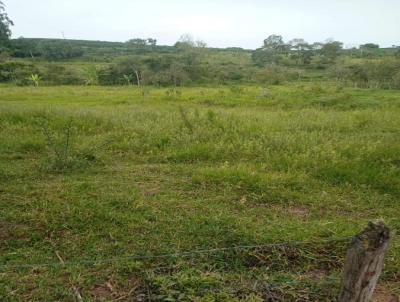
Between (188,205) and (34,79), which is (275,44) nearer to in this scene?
(34,79)

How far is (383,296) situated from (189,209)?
2.36 meters

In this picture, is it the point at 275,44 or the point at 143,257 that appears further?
the point at 275,44

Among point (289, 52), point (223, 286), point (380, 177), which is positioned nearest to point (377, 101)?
point (380, 177)

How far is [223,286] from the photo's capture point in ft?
10.7

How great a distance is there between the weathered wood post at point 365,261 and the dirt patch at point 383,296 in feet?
3.36

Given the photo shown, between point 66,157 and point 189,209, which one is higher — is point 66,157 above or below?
above

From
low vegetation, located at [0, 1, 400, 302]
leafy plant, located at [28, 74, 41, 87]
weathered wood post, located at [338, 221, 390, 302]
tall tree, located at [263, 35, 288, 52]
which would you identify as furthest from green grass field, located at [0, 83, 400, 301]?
tall tree, located at [263, 35, 288, 52]

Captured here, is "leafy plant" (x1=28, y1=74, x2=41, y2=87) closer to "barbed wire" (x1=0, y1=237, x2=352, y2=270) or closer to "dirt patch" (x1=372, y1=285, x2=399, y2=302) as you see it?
"barbed wire" (x1=0, y1=237, x2=352, y2=270)

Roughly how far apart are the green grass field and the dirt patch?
0.08 m

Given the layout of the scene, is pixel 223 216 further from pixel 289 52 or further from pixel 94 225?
pixel 289 52

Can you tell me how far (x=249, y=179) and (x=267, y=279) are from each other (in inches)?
95.6

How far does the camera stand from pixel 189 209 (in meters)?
4.86

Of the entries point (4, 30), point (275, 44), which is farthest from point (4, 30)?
point (275, 44)

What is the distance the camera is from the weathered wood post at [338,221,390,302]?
225 centimetres
